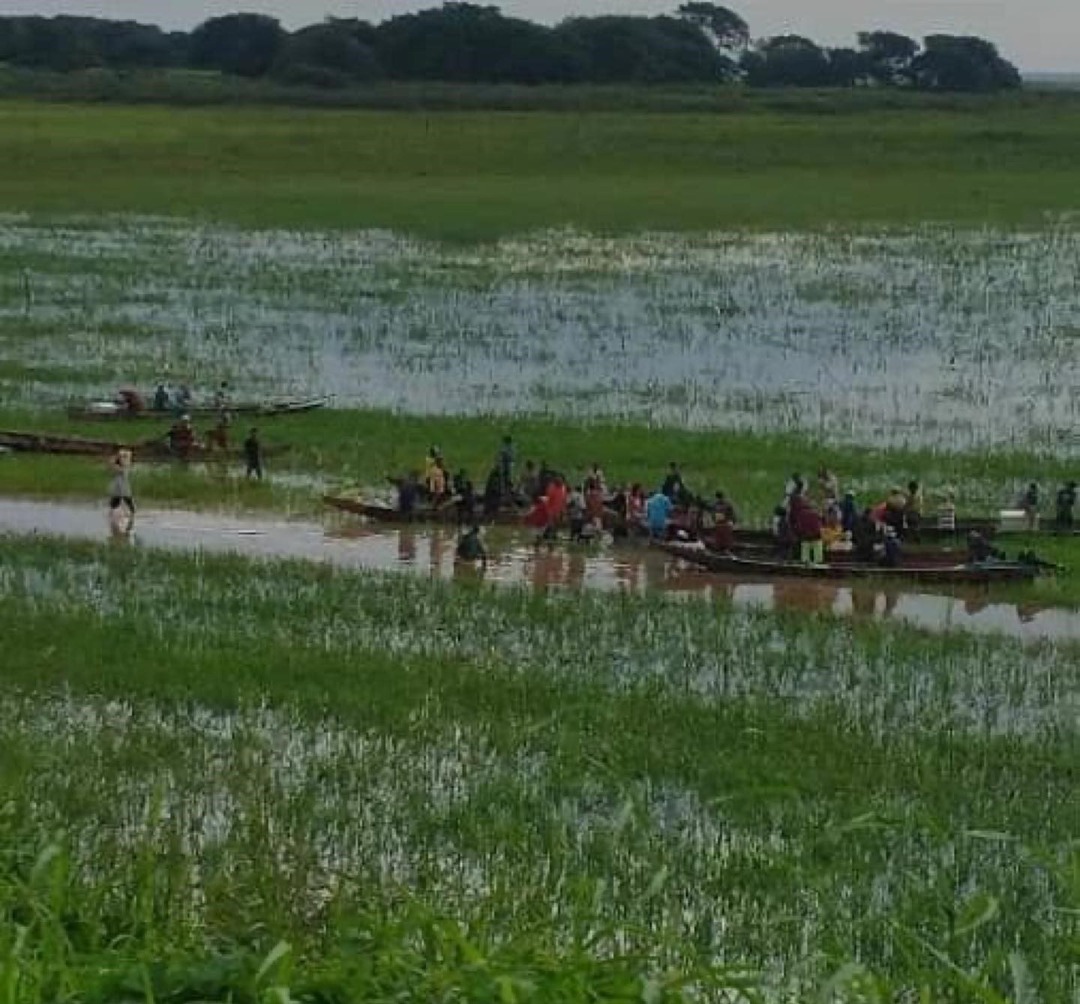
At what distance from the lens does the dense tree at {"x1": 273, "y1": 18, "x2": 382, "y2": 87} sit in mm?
97625

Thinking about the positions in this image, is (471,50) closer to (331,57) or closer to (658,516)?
(331,57)

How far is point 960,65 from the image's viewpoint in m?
126

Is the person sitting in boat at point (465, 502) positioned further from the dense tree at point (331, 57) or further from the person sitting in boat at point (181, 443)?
the dense tree at point (331, 57)

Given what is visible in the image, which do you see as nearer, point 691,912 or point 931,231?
point 691,912

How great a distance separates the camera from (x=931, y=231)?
56.8m

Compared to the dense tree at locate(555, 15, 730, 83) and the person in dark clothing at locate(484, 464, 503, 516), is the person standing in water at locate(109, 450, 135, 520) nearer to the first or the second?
the person in dark clothing at locate(484, 464, 503, 516)

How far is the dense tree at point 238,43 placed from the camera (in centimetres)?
11519

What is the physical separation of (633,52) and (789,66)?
23421 millimetres

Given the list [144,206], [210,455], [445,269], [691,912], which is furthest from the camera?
[144,206]

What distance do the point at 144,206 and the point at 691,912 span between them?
170 feet

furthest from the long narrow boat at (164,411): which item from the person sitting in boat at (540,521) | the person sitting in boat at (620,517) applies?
the person sitting in boat at (620,517)

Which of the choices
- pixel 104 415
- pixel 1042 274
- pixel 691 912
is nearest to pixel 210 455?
pixel 104 415

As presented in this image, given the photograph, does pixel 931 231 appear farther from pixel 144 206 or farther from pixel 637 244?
pixel 144 206

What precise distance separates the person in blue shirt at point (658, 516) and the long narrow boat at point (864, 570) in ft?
2.63
